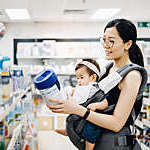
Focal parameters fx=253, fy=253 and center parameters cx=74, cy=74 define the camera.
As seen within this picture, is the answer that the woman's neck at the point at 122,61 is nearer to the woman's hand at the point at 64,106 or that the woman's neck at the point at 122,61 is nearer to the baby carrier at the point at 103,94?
the baby carrier at the point at 103,94

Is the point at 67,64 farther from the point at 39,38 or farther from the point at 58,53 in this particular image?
the point at 39,38

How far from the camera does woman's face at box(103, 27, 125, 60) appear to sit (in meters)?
1.42

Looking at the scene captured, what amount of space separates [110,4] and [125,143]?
3.67 m

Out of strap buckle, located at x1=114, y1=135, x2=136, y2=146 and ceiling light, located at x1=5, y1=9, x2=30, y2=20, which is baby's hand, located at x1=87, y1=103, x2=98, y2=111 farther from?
ceiling light, located at x1=5, y1=9, x2=30, y2=20

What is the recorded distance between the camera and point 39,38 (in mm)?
7102

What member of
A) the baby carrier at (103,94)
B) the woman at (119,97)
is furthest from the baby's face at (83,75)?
the woman at (119,97)

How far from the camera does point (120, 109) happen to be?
4.43 feet

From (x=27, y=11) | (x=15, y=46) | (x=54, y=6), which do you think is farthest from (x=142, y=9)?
(x=15, y=46)

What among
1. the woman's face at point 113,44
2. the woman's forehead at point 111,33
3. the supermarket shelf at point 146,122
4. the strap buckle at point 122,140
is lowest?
the supermarket shelf at point 146,122

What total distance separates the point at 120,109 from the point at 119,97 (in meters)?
0.07

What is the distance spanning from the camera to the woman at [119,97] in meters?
1.35

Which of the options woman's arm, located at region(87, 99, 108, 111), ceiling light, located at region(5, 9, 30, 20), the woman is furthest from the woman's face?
ceiling light, located at region(5, 9, 30, 20)

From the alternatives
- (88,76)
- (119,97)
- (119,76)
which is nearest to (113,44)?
(119,76)

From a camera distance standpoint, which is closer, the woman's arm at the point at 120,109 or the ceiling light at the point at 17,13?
the woman's arm at the point at 120,109
